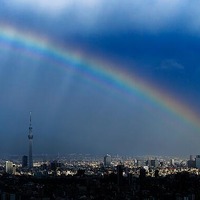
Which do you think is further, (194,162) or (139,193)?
(194,162)

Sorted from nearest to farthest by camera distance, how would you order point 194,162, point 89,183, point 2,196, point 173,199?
point 2,196
point 173,199
point 89,183
point 194,162

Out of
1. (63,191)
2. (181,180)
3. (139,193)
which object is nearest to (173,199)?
(139,193)

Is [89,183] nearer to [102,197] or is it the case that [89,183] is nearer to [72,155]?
[102,197]

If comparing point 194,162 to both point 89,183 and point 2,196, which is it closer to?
point 89,183

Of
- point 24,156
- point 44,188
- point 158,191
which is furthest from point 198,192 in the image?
point 24,156

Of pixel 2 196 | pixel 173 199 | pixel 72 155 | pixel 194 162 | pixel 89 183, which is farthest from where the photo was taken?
pixel 72 155

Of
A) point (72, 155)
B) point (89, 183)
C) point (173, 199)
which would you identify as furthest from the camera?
point (72, 155)

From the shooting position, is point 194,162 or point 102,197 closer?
point 102,197

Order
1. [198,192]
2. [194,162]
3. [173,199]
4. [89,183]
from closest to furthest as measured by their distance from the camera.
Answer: [173,199], [198,192], [89,183], [194,162]
